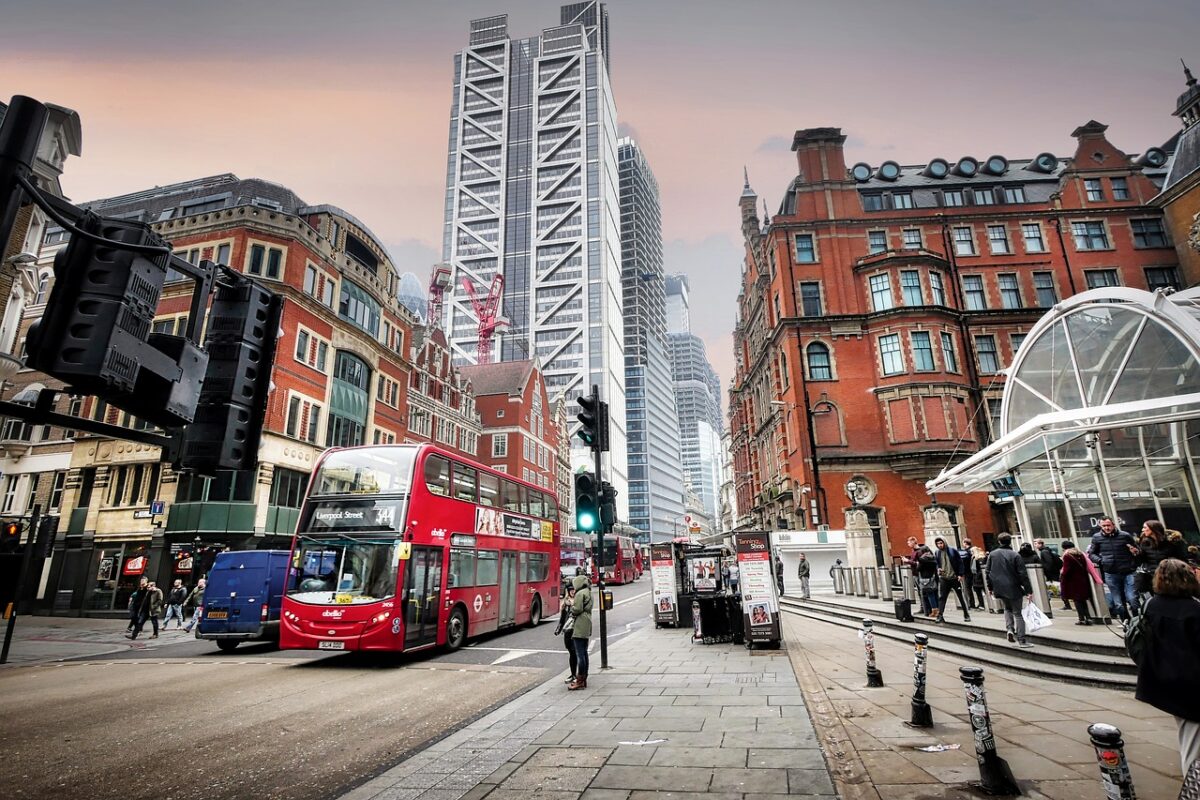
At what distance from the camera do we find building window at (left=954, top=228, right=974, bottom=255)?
121ft

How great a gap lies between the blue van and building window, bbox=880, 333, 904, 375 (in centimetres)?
3138

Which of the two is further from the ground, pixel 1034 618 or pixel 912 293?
pixel 912 293

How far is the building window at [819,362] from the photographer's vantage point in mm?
34625

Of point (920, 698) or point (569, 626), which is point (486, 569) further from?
point (920, 698)

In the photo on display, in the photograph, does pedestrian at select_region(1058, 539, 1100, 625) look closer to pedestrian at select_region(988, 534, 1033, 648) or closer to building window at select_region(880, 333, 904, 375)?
pedestrian at select_region(988, 534, 1033, 648)

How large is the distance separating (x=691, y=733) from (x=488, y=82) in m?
156

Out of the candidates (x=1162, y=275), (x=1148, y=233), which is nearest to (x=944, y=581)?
(x=1162, y=275)

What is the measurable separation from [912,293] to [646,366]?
381 ft

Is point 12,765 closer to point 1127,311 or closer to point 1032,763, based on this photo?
point 1032,763

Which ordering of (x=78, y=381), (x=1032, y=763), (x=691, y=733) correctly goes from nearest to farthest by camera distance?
(x=78, y=381), (x=1032, y=763), (x=691, y=733)

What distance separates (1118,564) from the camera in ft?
32.9

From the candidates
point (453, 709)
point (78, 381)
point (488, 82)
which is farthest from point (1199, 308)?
point (488, 82)

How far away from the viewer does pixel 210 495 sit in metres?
24.5

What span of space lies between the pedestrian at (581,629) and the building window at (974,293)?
3598 centimetres
